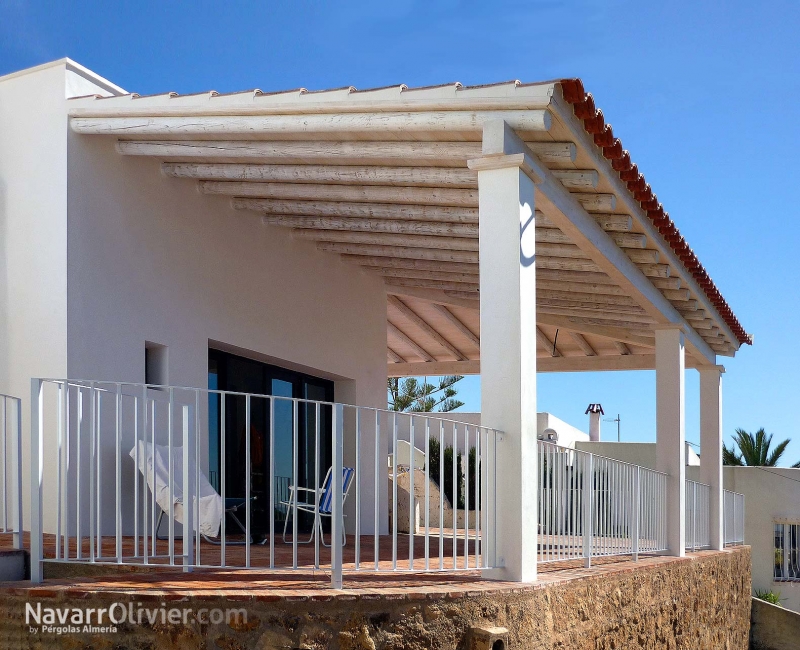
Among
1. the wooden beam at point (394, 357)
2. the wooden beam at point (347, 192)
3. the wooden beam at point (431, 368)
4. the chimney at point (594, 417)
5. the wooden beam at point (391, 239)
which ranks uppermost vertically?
the wooden beam at point (347, 192)

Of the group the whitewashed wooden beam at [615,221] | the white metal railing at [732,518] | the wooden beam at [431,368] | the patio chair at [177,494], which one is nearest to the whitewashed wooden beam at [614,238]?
the whitewashed wooden beam at [615,221]

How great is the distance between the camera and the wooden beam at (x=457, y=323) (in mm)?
14545

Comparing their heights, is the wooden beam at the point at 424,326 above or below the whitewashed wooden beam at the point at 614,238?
below

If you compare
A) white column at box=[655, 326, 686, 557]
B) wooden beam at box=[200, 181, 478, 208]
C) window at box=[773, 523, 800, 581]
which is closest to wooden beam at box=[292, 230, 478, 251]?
wooden beam at box=[200, 181, 478, 208]

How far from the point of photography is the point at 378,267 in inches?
468

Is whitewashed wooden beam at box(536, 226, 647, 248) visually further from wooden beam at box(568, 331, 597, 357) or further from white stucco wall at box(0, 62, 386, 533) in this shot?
wooden beam at box(568, 331, 597, 357)

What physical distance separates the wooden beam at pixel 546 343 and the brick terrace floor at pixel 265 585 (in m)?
9.59

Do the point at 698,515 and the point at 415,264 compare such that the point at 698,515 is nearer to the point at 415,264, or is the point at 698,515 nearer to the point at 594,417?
the point at 415,264

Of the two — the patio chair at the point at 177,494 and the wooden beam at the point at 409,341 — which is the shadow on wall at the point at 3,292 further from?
the wooden beam at the point at 409,341

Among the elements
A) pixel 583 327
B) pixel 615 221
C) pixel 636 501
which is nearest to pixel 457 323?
pixel 583 327

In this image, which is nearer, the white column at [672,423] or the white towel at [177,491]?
the white towel at [177,491]

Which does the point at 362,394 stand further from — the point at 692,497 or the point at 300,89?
the point at 300,89

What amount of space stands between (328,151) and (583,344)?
905 centimetres

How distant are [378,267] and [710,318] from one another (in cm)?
379
